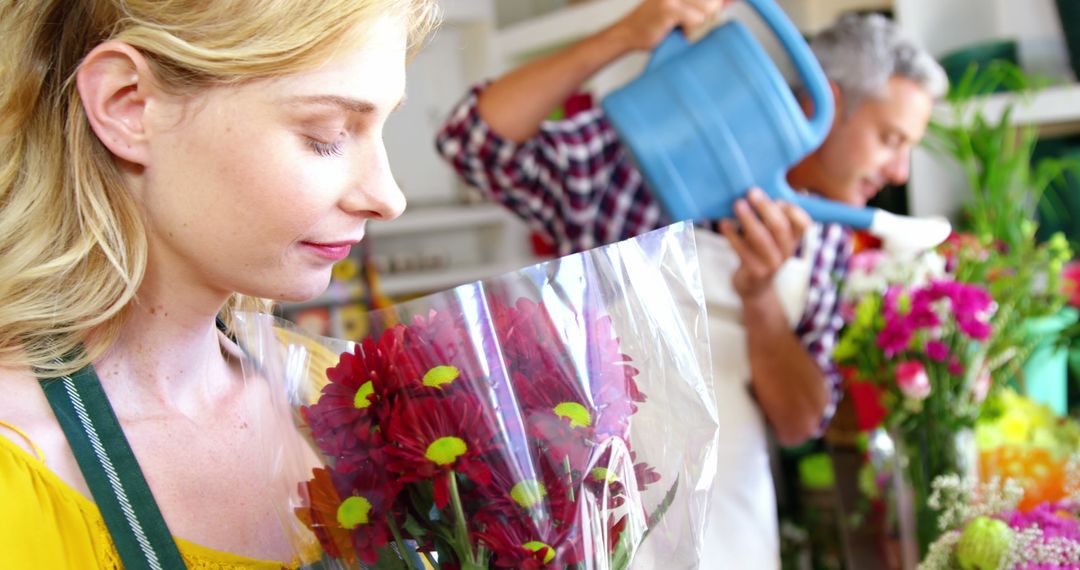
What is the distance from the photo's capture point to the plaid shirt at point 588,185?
1710 millimetres

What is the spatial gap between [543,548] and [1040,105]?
1566 millimetres

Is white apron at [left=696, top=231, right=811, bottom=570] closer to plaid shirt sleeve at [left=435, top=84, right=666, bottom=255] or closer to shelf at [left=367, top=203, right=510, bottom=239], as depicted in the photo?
plaid shirt sleeve at [left=435, top=84, right=666, bottom=255]

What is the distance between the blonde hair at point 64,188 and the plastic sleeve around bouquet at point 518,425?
210 mm

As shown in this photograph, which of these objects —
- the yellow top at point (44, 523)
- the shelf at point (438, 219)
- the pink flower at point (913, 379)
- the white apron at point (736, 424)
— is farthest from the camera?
the shelf at point (438, 219)

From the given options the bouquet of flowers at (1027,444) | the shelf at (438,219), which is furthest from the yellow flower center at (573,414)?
the shelf at (438,219)

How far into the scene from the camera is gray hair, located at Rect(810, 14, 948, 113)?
172 cm

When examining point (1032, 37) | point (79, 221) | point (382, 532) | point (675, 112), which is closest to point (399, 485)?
point (382, 532)

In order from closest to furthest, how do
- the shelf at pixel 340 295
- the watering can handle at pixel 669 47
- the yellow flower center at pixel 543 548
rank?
the yellow flower center at pixel 543 548 → the watering can handle at pixel 669 47 → the shelf at pixel 340 295

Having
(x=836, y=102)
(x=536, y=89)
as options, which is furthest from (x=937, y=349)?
(x=536, y=89)

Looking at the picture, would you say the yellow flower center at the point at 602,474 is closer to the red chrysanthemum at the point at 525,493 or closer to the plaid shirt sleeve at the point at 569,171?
the red chrysanthemum at the point at 525,493

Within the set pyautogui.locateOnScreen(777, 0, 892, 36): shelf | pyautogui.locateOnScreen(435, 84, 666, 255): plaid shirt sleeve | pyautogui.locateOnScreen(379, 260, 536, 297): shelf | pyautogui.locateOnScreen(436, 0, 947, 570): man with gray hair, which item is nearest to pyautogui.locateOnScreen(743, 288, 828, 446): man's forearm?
pyautogui.locateOnScreen(436, 0, 947, 570): man with gray hair

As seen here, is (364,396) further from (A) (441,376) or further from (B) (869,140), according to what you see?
(B) (869,140)

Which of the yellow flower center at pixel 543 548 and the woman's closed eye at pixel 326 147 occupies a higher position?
the woman's closed eye at pixel 326 147

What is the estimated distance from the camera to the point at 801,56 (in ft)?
4.03
